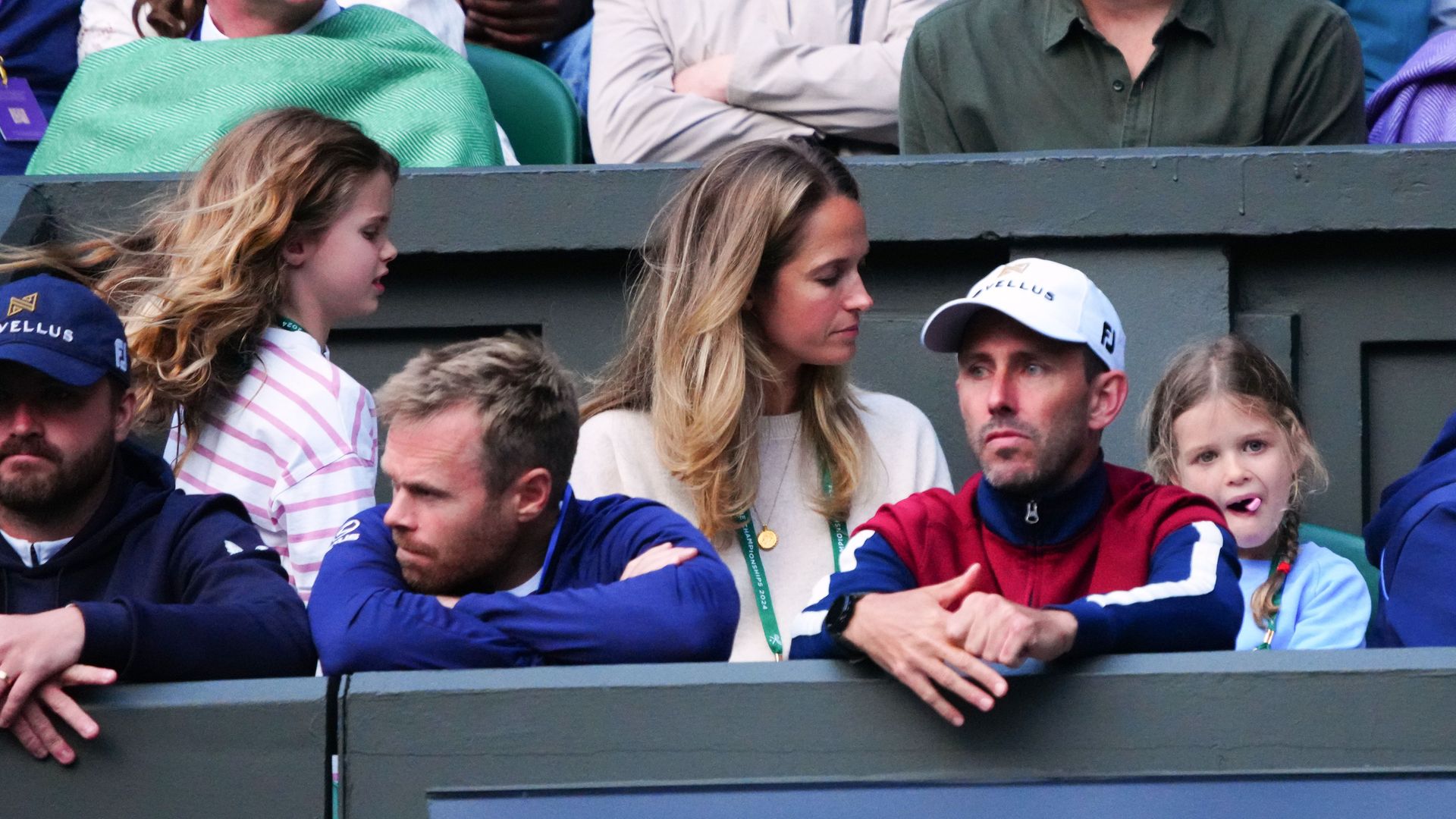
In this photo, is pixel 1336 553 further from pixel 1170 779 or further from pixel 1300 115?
pixel 1170 779

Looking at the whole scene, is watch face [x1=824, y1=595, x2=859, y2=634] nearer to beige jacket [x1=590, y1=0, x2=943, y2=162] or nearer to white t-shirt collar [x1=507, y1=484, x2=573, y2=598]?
white t-shirt collar [x1=507, y1=484, x2=573, y2=598]

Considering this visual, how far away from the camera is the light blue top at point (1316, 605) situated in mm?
3730

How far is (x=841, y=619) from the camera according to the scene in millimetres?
2748

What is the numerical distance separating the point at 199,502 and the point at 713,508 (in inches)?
38.0

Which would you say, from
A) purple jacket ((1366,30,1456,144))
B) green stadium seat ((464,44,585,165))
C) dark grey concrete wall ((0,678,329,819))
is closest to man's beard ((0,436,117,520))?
dark grey concrete wall ((0,678,329,819))

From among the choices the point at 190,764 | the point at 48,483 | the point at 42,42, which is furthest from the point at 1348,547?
the point at 42,42

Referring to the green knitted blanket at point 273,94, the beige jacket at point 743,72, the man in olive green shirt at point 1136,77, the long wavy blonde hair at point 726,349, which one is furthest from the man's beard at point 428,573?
the beige jacket at point 743,72

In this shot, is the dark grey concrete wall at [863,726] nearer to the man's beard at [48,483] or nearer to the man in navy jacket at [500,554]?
the man in navy jacket at [500,554]

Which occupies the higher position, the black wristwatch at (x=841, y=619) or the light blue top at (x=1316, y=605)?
the black wristwatch at (x=841, y=619)

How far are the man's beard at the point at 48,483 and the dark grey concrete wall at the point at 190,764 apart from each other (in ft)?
1.68

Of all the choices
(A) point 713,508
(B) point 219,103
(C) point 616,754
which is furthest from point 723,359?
(B) point 219,103

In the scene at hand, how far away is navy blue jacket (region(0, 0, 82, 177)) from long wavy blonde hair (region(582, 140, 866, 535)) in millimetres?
2329

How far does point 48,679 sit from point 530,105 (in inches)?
117

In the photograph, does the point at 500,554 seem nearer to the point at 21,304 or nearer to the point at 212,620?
the point at 212,620
